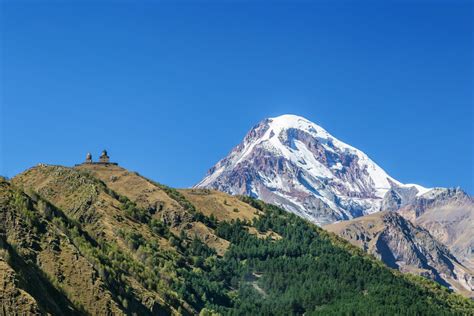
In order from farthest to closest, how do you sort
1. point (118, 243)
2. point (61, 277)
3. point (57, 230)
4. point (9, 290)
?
point (118, 243) → point (57, 230) → point (61, 277) → point (9, 290)

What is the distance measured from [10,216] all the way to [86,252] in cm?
1556

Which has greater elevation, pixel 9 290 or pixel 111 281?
pixel 111 281

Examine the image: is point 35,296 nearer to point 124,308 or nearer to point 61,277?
point 61,277

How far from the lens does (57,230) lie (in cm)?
13125

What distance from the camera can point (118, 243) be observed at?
199 m

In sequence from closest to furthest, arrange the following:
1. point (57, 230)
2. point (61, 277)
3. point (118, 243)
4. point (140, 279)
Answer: point (61, 277) < point (57, 230) < point (140, 279) < point (118, 243)

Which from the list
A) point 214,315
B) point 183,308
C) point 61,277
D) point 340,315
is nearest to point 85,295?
point 61,277

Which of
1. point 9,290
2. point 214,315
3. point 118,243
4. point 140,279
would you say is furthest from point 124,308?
point 118,243

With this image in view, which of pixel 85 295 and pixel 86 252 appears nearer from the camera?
pixel 85 295

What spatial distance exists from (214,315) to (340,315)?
32017 millimetres

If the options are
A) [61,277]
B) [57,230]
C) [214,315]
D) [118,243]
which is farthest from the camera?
[118,243]

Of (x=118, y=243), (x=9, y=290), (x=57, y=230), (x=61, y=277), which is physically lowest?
(x=9, y=290)

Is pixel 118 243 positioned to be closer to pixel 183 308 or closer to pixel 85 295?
pixel 183 308

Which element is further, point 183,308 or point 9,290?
point 183,308
